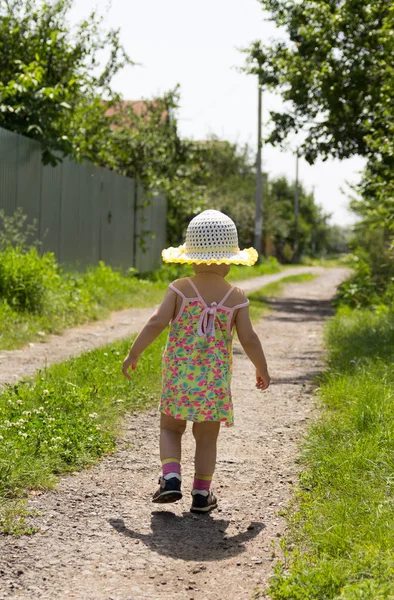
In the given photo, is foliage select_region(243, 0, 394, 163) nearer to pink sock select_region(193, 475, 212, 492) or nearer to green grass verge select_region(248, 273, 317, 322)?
green grass verge select_region(248, 273, 317, 322)

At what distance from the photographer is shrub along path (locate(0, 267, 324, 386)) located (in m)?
7.87

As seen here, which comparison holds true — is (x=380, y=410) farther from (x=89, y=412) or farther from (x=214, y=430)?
(x=89, y=412)

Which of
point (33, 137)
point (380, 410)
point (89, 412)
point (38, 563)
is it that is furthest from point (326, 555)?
point (33, 137)

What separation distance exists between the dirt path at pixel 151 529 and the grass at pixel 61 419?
0.10 metres

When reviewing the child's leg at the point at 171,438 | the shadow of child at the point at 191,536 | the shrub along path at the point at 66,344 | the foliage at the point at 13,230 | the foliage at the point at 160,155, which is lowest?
the shadow of child at the point at 191,536

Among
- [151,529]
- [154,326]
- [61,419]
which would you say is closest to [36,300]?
[61,419]

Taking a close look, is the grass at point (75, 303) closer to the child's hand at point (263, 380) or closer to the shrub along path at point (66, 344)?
the shrub along path at point (66, 344)

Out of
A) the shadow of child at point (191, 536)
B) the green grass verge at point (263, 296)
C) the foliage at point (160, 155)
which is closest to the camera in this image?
the shadow of child at point (191, 536)

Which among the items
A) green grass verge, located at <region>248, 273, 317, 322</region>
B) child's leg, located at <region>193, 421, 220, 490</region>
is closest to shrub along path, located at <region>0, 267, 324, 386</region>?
green grass verge, located at <region>248, 273, 317, 322</region>

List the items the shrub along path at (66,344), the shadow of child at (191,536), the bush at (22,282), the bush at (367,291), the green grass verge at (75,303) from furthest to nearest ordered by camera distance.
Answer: the bush at (367,291), the bush at (22,282), the green grass verge at (75,303), the shrub along path at (66,344), the shadow of child at (191,536)

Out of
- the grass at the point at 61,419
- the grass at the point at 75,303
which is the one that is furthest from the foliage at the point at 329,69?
the grass at the point at 61,419

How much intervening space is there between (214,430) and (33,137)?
9520 millimetres

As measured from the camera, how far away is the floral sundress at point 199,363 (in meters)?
4.29

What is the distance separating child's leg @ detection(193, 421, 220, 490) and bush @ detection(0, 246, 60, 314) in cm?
624
